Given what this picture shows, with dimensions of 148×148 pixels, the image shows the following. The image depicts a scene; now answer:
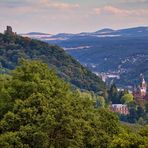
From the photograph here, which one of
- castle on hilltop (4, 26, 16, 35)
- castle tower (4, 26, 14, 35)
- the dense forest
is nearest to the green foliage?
the dense forest

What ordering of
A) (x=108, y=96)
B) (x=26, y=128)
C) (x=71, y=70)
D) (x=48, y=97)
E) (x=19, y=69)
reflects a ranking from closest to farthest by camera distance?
(x=26, y=128), (x=48, y=97), (x=19, y=69), (x=108, y=96), (x=71, y=70)

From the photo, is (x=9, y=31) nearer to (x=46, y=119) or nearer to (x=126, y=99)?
(x=126, y=99)

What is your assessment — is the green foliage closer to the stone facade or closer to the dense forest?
the dense forest

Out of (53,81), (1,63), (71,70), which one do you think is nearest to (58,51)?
(71,70)

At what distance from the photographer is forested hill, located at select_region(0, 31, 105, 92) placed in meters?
142

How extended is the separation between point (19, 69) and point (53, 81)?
5.71 feet

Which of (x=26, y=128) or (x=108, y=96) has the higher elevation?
(x=26, y=128)

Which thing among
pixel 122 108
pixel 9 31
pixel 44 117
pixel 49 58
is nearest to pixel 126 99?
pixel 122 108

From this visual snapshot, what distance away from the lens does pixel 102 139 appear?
1118 inches

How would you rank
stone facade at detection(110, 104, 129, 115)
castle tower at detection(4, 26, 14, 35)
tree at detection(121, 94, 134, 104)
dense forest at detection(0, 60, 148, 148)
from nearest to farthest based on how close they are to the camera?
dense forest at detection(0, 60, 148, 148) < stone facade at detection(110, 104, 129, 115) < tree at detection(121, 94, 134, 104) < castle tower at detection(4, 26, 14, 35)

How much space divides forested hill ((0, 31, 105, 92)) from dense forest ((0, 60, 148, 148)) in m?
107

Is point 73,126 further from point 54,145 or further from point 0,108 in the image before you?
point 0,108

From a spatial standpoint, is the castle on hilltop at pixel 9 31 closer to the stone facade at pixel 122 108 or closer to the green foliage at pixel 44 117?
the stone facade at pixel 122 108

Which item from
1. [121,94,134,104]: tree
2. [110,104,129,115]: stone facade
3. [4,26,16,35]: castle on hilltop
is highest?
[4,26,16,35]: castle on hilltop
